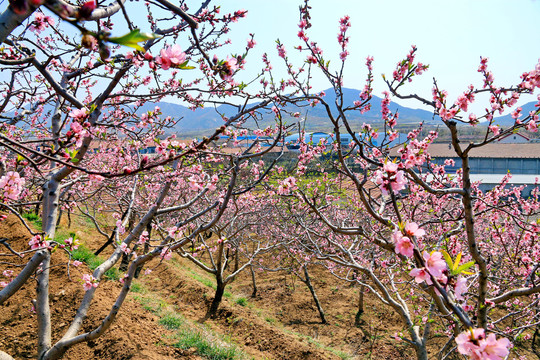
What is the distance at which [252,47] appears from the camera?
162 inches

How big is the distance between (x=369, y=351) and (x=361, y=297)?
1816 millimetres

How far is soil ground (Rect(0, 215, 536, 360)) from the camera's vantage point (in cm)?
467

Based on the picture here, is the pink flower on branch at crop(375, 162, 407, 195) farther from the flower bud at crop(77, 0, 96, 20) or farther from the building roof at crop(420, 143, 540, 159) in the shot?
the building roof at crop(420, 143, 540, 159)

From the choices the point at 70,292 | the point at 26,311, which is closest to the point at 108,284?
the point at 70,292

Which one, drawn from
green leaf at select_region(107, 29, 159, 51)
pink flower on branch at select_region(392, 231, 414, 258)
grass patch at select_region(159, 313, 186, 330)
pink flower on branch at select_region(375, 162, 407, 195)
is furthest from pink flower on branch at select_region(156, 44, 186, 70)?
grass patch at select_region(159, 313, 186, 330)

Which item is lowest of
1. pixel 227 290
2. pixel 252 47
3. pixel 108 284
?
pixel 227 290

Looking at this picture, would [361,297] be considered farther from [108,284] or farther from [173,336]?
[108,284]

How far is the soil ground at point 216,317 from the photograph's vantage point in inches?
184

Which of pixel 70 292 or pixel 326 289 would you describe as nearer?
pixel 70 292

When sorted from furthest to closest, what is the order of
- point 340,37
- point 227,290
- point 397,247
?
point 227,290
point 340,37
point 397,247

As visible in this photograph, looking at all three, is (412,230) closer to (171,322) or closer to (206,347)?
(206,347)

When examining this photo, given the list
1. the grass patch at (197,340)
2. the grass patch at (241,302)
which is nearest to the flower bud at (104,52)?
the grass patch at (197,340)

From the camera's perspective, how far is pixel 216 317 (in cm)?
743

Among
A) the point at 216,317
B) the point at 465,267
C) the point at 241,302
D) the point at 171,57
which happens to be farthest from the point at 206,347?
the point at 171,57
